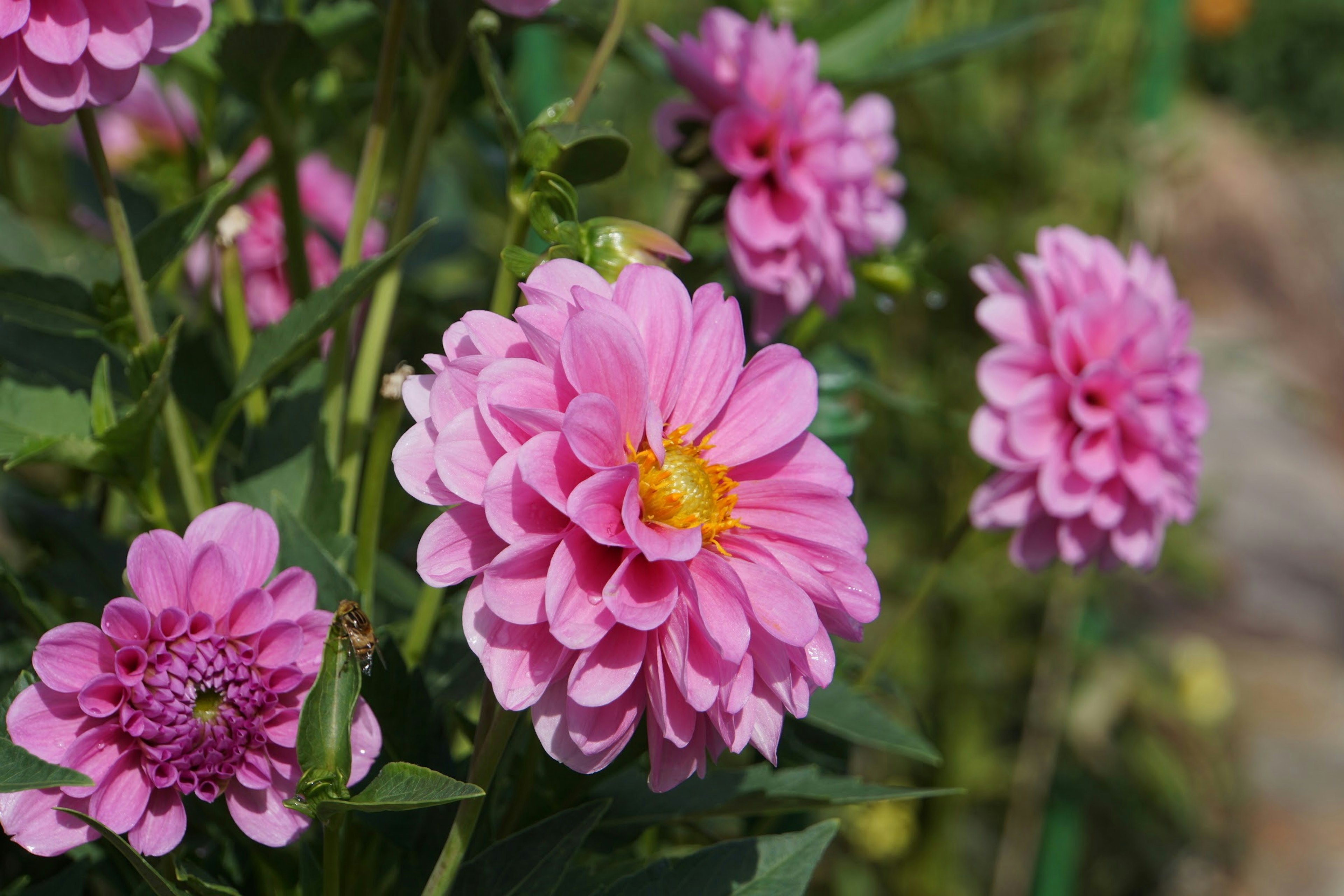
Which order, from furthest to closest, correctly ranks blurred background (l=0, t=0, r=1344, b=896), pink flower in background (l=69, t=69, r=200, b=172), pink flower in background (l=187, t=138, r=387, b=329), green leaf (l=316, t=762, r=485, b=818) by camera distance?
blurred background (l=0, t=0, r=1344, b=896), pink flower in background (l=69, t=69, r=200, b=172), pink flower in background (l=187, t=138, r=387, b=329), green leaf (l=316, t=762, r=485, b=818)

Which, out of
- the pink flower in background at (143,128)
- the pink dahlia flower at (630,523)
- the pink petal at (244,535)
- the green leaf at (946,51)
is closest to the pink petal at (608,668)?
the pink dahlia flower at (630,523)

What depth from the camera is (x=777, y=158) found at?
0.53 m

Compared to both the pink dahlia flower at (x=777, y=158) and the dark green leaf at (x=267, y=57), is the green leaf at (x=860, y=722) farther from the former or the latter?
the dark green leaf at (x=267, y=57)

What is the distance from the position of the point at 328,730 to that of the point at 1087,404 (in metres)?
0.45

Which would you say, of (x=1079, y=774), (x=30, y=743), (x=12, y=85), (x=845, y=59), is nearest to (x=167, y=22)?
(x=12, y=85)

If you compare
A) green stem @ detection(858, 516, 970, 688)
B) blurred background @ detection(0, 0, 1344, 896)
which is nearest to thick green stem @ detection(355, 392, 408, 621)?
green stem @ detection(858, 516, 970, 688)

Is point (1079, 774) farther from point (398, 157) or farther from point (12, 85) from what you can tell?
point (12, 85)

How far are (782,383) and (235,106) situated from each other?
49 centimetres

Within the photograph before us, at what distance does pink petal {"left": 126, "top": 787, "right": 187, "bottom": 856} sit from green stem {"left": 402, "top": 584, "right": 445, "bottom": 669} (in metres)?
0.10

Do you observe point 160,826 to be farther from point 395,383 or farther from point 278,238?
point 278,238

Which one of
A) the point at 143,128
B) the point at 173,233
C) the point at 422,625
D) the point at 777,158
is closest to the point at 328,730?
the point at 422,625

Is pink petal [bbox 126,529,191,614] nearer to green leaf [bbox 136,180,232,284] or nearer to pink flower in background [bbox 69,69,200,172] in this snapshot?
green leaf [bbox 136,180,232,284]

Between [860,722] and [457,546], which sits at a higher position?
[457,546]

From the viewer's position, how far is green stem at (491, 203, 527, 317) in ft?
1.39
